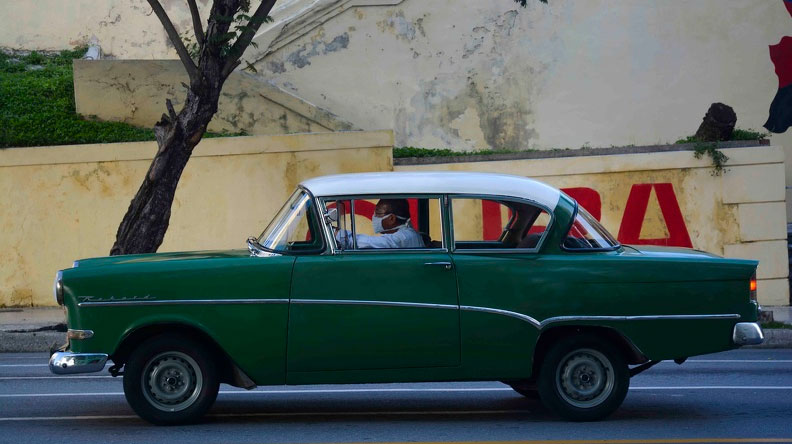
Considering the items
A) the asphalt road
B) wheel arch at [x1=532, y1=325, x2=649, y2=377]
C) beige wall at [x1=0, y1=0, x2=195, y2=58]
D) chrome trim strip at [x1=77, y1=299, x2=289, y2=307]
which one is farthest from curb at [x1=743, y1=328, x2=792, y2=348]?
beige wall at [x1=0, y1=0, x2=195, y2=58]

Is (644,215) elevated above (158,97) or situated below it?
below

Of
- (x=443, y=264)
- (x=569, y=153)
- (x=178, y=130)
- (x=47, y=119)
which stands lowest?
(x=443, y=264)

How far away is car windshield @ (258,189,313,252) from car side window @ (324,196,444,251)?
0.19 meters

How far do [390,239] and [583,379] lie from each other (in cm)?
173

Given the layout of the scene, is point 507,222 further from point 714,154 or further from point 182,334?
point 714,154

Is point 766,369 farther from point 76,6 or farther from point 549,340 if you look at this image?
point 76,6

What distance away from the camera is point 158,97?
1688 centimetres

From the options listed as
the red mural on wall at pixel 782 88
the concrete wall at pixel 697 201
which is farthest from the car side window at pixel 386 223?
the red mural on wall at pixel 782 88

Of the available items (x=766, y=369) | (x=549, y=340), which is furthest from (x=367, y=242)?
(x=766, y=369)

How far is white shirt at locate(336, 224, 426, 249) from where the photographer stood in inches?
298

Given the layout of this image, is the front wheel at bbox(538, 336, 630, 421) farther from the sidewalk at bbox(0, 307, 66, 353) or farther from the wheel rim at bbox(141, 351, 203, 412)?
the sidewalk at bbox(0, 307, 66, 353)

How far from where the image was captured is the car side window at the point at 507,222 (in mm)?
7691

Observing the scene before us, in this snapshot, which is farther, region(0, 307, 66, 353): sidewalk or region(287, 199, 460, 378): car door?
region(0, 307, 66, 353): sidewalk

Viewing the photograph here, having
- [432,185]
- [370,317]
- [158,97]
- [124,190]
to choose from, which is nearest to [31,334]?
[124,190]
